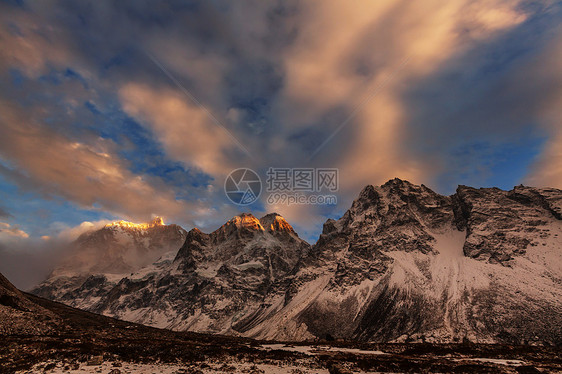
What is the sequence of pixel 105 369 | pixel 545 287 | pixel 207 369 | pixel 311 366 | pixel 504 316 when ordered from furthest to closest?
pixel 545 287, pixel 504 316, pixel 311 366, pixel 207 369, pixel 105 369

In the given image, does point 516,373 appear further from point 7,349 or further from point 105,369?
point 7,349

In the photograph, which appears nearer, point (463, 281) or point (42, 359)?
point (42, 359)

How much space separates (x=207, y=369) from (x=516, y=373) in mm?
42890

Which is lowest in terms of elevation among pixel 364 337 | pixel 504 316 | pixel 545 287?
pixel 364 337

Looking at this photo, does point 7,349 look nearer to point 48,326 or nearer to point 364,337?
point 48,326

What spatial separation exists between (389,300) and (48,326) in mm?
183384

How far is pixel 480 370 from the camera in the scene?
4003 centimetres

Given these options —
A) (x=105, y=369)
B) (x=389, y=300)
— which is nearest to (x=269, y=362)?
(x=105, y=369)

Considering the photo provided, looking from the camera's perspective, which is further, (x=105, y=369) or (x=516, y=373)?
(x=516, y=373)

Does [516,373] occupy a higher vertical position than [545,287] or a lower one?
lower

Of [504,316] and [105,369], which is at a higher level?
[504,316]

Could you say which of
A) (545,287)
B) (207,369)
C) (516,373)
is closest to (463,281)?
(545,287)

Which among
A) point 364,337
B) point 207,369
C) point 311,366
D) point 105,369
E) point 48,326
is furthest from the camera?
point 364,337

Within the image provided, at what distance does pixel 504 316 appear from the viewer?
137000mm
